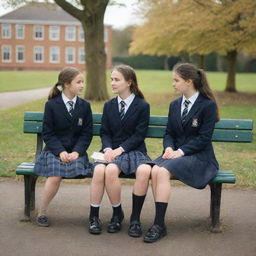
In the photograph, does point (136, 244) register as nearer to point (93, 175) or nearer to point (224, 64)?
point (93, 175)

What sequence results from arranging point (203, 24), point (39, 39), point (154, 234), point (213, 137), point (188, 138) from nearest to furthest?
point (154, 234)
point (188, 138)
point (213, 137)
point (203, 24)
point (39, 39)

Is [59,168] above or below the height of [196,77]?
below

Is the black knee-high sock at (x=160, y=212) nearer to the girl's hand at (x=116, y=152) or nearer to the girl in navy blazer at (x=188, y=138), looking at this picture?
the girl in navy blazer at (x=188, y=138)

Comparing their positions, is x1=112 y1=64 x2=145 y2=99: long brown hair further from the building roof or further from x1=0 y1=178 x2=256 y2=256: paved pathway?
the building roof

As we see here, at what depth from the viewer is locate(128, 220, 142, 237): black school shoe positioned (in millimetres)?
4289

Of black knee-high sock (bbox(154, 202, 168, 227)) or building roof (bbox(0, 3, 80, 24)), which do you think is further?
building roof (bbox(0, 3, 80, 24))

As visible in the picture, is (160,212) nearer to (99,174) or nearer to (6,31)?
(99,174)

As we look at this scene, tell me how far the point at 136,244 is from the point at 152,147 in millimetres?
4555

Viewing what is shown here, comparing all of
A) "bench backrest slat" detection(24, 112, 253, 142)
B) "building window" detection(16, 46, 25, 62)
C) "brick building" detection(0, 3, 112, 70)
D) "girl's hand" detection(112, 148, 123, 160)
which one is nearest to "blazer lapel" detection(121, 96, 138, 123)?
"girl's hand" detection(112, 148, 123, 160)

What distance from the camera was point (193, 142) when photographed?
452 cm

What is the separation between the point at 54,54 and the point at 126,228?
217 feet

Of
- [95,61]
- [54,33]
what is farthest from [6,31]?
[95,61]

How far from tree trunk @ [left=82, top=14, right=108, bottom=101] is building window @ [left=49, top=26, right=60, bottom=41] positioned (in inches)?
2064

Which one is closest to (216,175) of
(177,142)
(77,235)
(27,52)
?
(177,142)
